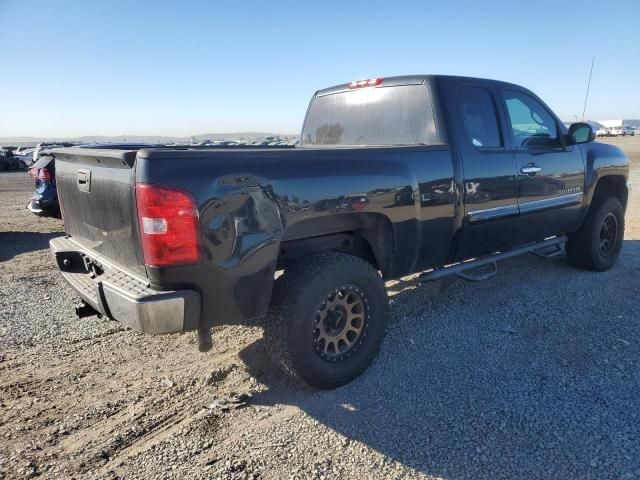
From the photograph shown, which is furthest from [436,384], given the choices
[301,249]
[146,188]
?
[146,188]

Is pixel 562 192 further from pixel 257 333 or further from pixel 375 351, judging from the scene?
pixel 257 333

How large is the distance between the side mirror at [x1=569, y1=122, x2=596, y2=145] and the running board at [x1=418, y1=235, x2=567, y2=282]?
40.8 inches

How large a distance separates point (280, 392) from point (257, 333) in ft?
3.14

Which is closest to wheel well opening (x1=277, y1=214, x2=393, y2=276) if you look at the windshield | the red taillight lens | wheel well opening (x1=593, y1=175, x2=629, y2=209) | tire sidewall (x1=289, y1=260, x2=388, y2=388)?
tire sidewall (x1=289, y1=260, x2=388, y2=388)

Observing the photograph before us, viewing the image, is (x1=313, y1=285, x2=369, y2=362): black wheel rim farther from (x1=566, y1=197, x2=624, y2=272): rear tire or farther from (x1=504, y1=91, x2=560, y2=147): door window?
(x1=566, y1=197, x2=624, y2=272): rear tire

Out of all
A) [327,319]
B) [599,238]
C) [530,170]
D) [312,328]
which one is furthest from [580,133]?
[312,328]

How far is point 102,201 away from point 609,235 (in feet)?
18.0

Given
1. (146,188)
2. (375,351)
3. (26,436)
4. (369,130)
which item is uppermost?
(369,130)

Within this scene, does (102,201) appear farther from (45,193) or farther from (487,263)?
(45,193)

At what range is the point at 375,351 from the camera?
3361mm

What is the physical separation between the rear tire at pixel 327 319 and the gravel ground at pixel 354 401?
20 centimetres

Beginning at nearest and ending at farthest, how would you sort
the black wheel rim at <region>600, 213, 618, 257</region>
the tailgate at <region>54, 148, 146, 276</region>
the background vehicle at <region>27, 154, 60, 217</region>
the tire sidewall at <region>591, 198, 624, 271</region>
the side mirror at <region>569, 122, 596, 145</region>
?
the tailgate at <region>54, 148, 146, 276</region>
the side mirror at <region>569, 122, 596, 145</region>
the tire sidewall at <region>591, 198, 624, 271</region>
the black wheel rim at <region>600, 213, 618, 257</region>
the background vehicle at <region>27, 154, 60, 217</region>

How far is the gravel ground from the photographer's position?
2.49 m

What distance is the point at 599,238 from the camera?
551 cm
